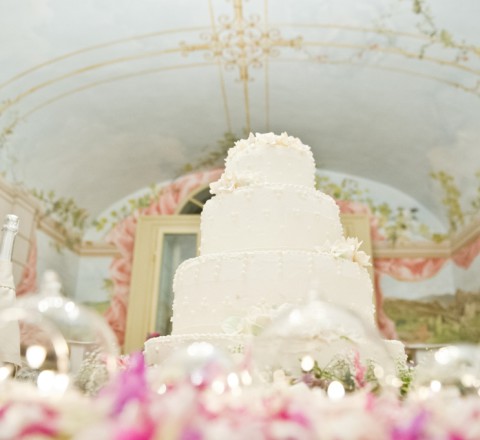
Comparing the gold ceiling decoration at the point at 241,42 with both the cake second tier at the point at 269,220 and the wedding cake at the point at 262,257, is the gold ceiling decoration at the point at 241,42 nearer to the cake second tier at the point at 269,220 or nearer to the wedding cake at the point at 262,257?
the wedding cake at the point at 262,257

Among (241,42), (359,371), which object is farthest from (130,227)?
(359,371)

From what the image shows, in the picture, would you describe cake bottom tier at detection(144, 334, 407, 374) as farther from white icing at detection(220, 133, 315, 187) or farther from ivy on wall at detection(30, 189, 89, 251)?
ivy on wall at detection(30, 189, 89, 251)

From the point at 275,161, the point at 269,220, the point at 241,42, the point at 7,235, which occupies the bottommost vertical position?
the point at 7,235

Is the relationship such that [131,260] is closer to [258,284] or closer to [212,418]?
[258,284]

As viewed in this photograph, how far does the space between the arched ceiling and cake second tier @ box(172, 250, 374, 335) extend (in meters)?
3.13

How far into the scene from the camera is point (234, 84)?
6352 mm

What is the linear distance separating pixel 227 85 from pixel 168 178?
254cm

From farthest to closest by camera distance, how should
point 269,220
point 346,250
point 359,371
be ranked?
1. point 269,220
2. point 346,250
3. point 359,371

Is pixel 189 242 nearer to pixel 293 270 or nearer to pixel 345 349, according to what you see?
pixel 293 270

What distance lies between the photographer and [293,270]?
10.2ft

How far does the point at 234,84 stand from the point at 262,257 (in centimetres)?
371

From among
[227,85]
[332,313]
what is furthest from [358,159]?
[332,313]

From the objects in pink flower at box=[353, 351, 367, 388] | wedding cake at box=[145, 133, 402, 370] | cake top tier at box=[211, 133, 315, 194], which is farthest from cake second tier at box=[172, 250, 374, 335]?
pink flower at box=[353, 351, 367, 388]

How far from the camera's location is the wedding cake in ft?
10.0
